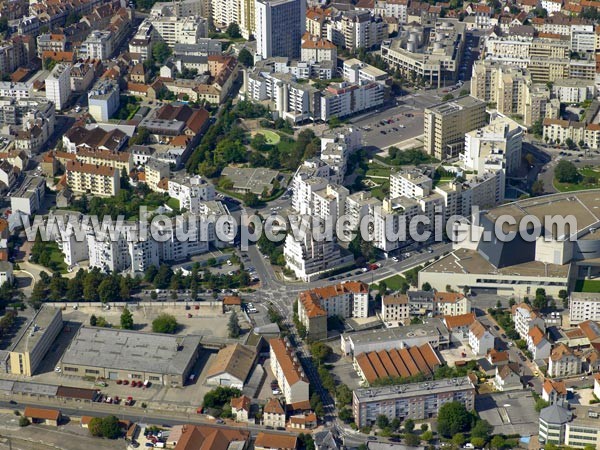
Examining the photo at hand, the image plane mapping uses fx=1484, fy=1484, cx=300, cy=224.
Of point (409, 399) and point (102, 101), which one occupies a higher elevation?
point (102, 101)

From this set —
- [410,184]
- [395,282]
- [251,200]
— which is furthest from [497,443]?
[251,200]

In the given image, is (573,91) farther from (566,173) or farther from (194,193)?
(194,193)

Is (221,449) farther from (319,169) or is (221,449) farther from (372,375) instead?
(319,169)

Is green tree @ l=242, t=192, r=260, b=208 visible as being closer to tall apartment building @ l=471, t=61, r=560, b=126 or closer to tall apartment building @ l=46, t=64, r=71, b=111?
tall apartment building @ l=46, t=64, r=71, b=111

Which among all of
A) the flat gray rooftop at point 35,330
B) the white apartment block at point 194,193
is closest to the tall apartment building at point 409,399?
the flat gray rooftop at point 35,330

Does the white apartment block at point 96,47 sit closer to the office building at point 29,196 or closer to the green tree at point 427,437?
the office building at point 29,196

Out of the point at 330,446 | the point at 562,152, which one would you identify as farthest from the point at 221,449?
the point at 562,152
